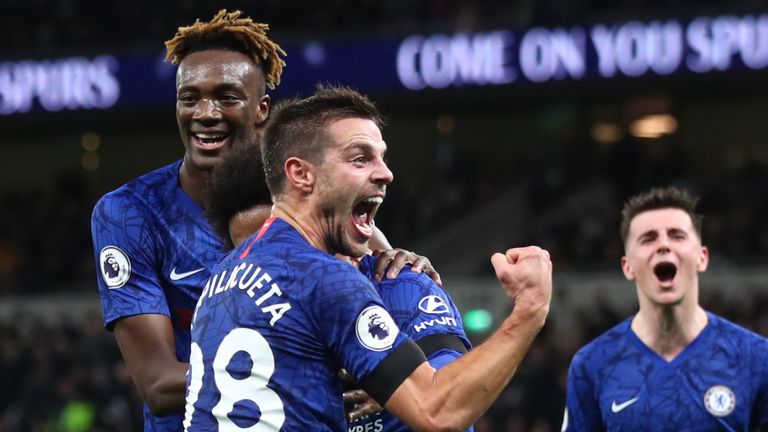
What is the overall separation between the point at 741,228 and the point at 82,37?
10.3m

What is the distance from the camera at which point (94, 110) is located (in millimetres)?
20953

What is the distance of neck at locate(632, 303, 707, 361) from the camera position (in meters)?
7.03

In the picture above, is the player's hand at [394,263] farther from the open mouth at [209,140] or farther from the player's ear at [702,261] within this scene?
the player's ear at [702,261]

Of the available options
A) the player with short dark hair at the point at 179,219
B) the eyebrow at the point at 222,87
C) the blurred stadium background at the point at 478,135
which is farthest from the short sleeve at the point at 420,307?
the blurred stadium background at the point at 478,135

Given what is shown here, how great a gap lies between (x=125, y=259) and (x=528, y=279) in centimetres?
179

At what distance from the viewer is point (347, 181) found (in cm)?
419

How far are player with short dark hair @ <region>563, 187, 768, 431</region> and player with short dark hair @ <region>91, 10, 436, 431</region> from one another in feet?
6.96

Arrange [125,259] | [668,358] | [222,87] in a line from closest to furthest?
[125,259], [222,87], [668,358]

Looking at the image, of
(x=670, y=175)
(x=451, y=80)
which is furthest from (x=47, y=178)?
(x=670, y=175)

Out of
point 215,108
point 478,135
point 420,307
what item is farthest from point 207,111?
point 478,135

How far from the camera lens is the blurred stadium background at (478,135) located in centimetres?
1617

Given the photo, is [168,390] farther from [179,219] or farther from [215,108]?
[215,108]

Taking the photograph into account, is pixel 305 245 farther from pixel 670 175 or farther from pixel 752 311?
pixel 670 175

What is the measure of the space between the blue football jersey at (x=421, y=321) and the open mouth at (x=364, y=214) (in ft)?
0.77
